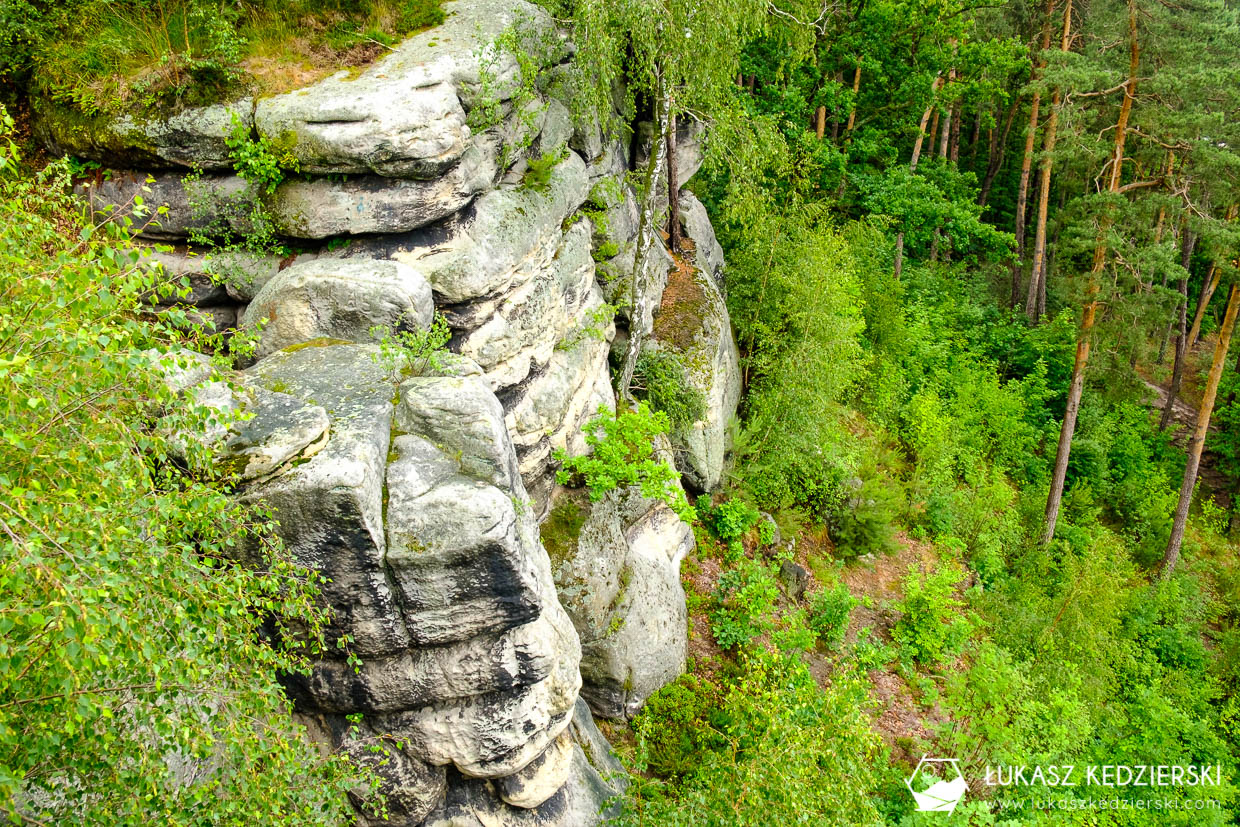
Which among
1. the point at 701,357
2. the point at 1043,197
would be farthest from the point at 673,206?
the point at 1043,197

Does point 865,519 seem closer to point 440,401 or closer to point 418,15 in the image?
point 440,401

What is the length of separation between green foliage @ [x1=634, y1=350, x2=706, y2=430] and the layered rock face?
1.43 m

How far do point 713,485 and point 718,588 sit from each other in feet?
7.85

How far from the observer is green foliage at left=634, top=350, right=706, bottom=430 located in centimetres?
1345

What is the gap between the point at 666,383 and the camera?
43.9 ft

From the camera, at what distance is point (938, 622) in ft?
46.7

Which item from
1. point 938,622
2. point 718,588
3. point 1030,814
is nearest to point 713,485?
point 718,588

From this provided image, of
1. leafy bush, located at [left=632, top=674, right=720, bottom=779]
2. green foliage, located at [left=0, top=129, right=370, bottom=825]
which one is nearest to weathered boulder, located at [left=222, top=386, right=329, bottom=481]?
green foliage, located at [left=0, top=129, right=370, bottom=825]

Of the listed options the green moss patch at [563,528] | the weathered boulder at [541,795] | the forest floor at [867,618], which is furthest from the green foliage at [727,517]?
the weathered boulder at [541,795]

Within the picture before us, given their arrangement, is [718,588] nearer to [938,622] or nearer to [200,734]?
[938,622]

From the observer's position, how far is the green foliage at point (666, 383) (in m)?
13.4

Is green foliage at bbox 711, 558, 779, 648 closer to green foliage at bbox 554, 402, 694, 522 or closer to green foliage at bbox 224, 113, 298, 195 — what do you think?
green foliage at bbox 554, 402, 694, 522

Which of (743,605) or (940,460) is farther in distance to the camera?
(940,460)

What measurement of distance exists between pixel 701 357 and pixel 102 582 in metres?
11.8
